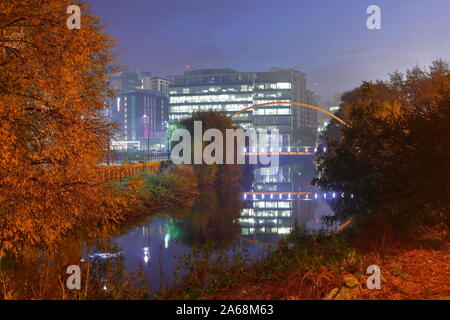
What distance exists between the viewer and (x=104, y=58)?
15.5m

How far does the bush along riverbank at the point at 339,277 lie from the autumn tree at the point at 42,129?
383 centimetres

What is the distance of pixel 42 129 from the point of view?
1173cm

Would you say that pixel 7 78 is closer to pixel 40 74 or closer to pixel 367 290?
pixel 40 74

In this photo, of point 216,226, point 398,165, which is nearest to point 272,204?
point 216,226

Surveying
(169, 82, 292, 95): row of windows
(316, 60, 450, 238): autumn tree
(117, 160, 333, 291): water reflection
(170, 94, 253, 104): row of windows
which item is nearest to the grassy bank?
(117, 160, 333, 291): water reflection

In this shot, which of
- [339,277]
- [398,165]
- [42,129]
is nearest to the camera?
[339,277]

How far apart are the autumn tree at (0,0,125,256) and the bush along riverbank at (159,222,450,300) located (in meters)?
3.83

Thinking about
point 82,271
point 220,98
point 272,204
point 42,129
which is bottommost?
point 272,204

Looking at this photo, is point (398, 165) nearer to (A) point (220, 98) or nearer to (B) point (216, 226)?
(B) point (216, 226)

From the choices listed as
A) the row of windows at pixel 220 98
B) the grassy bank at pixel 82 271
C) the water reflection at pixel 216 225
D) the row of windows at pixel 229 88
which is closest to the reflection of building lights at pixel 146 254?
the water reflection at pixel 216 225

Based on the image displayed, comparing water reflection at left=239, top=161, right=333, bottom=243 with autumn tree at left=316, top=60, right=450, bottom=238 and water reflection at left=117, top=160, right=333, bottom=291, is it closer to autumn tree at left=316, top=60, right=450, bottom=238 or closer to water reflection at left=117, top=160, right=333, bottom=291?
water reflection at left=117, top=160, right=333, bottom=291

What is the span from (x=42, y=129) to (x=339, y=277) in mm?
8651
